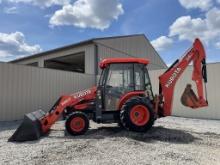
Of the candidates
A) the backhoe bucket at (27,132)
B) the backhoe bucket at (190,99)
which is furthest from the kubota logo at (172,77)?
the backhoe bucket at (27,132)

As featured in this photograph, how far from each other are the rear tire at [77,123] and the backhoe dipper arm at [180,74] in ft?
7.71

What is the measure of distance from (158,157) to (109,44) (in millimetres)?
12747

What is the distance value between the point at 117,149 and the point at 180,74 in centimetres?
343

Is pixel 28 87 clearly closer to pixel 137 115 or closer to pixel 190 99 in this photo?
pixel 137 115

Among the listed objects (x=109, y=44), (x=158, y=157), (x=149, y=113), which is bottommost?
(x=158, y=157)

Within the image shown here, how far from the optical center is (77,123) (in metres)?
7.12

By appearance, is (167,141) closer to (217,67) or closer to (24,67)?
(217,67)

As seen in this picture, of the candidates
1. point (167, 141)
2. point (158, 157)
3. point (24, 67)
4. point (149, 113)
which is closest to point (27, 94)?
point (24, 67)

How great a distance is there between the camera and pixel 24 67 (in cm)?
1125

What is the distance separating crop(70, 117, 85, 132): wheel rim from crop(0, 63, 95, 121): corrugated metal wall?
4.59m

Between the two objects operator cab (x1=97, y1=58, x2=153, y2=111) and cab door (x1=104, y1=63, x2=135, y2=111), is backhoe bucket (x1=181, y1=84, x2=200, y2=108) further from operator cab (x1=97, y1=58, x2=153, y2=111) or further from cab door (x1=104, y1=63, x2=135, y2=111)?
cab door (x1=104, y1=63, x2=135, y2=111)

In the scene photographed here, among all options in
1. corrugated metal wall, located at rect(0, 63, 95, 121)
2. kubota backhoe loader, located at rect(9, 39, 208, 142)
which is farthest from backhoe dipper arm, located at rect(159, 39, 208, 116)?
corrugated metal wall, located at rect(0, 63, 95, 121)

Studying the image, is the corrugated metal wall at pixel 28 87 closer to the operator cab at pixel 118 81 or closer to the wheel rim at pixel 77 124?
the wheel rim at pixel 77 124

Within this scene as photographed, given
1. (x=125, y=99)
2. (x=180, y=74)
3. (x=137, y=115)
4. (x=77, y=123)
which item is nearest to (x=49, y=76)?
(x=77, y=123)
